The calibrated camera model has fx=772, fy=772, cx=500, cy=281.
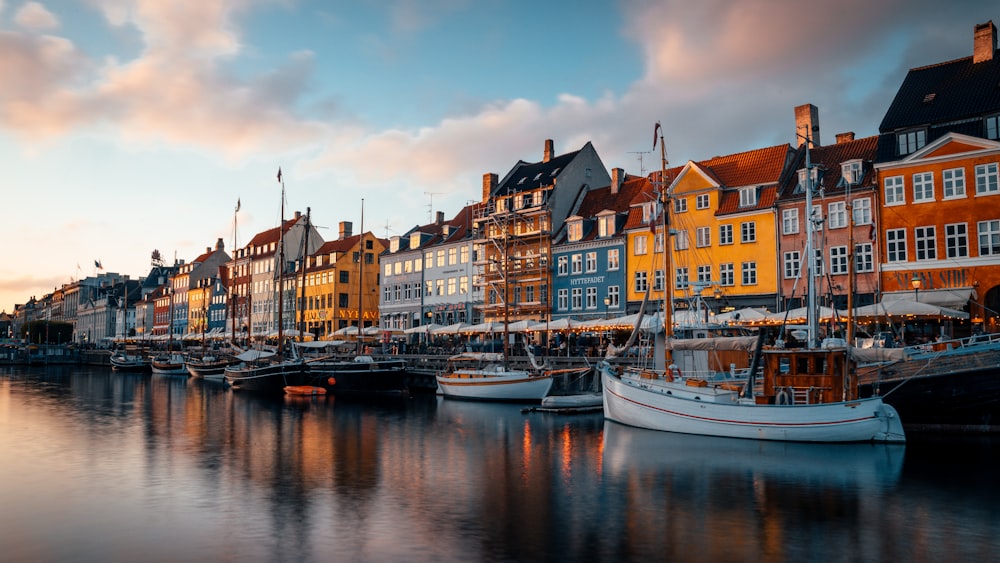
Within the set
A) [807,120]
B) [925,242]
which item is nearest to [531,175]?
[807,120]

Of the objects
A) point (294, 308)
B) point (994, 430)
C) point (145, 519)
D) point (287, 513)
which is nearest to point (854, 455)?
point (994, 430)

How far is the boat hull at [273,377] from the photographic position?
5525cm

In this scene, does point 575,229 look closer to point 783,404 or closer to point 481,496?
point 783,404

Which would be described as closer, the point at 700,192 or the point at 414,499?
the point at 414,499

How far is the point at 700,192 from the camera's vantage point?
5294 centimetres

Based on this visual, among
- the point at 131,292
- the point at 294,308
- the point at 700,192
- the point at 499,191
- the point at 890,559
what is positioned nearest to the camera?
the point at 890,559

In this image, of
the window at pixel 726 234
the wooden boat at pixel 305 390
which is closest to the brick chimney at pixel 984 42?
the window at pixel 726 234

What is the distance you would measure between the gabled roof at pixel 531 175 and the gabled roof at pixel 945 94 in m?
27.1

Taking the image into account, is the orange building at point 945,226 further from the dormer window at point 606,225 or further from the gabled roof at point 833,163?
the dormer window at point 606,225

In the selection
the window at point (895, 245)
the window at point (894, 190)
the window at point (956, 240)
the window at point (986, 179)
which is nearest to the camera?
the window at point (986, 179)

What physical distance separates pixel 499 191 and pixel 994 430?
46.8 m

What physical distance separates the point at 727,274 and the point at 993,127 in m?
16.9

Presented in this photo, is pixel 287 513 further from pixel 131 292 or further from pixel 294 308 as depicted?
pixel 131 292

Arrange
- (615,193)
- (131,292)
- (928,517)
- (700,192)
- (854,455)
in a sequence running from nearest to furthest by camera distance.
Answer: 1. (928,517)
2. (854,455)
3. (700,192)
4. (615,193)
5. (131,292)
